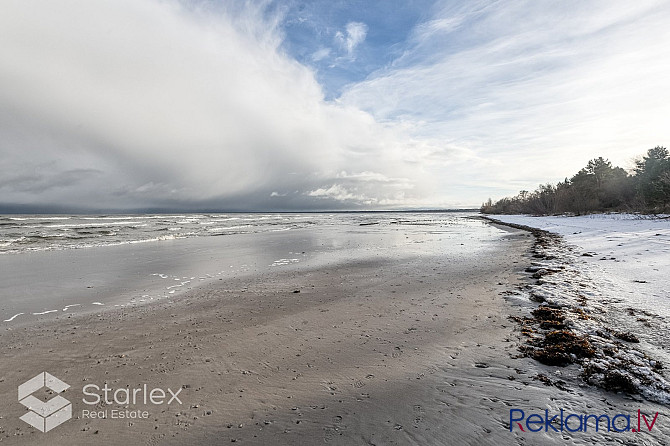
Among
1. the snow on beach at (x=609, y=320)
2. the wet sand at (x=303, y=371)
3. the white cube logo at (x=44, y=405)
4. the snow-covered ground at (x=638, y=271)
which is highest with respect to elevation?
the snow-covered ground at (x=638, y=271)

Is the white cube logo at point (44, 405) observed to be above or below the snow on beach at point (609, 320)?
below

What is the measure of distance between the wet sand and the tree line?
48364mm

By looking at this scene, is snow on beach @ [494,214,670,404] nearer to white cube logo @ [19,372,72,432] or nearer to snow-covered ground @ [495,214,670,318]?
snow-covered ground @ [495,214,670,318]

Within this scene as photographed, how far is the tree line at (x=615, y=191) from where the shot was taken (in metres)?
42.3

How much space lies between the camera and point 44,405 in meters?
3.83

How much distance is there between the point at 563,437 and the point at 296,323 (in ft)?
15.7

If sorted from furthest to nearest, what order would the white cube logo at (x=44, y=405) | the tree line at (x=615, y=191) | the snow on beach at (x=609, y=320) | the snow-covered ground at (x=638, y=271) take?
the tree line at (x=615, y=191) < the snow-covered ground at (x=638, y=271) < the snow on beach at (x=609, y=320) < the white cube logo at (x=44, y=405)

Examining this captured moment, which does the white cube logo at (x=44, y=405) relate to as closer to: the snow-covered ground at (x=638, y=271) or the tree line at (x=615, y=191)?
the snow-covered ground at (x=638, y=271)

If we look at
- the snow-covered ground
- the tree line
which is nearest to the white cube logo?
the snow-covered ground

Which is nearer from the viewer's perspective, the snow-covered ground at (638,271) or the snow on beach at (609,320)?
the snow on beach at (609,320)

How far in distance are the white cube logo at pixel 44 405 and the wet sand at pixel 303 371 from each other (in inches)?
3.5

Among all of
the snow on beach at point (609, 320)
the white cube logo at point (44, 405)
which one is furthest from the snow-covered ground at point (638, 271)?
the white cube logo at point (44, 405)

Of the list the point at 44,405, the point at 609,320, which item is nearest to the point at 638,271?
the point at 609,320

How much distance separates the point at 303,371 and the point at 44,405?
337 cm
